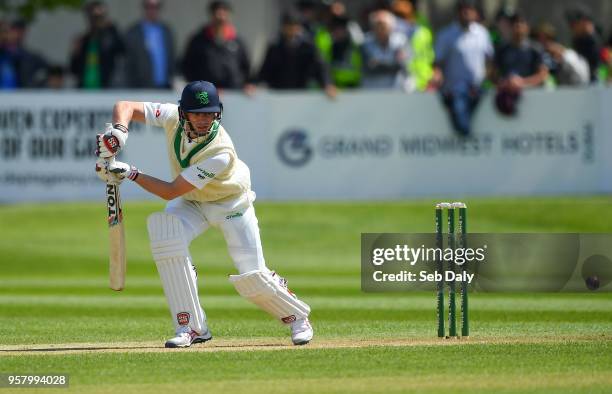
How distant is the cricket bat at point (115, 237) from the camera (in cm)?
977

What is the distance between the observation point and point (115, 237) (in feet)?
32.1

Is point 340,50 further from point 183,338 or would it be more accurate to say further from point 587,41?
point 183,338

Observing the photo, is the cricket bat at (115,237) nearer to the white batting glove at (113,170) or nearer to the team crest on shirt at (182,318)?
the white batting glove at (113,170)

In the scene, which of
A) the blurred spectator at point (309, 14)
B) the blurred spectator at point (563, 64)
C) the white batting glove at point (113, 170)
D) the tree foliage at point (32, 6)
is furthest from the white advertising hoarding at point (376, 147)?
the white batting glove at point (113, 170)

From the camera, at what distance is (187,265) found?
973 cm

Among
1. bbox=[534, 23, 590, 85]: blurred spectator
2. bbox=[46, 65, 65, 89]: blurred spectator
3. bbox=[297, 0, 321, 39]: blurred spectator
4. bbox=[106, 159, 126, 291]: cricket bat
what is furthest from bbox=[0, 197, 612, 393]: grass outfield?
bbox=[297, 0, 321, 39]: blurred spectator

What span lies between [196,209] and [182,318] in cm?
75

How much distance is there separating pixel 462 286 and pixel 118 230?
236 centimetres

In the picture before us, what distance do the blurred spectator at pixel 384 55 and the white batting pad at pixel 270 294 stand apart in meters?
9.43

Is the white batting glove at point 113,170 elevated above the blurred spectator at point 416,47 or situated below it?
below

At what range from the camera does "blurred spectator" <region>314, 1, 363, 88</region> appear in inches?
777

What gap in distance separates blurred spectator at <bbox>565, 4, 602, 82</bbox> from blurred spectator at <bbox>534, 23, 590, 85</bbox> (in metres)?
0.10

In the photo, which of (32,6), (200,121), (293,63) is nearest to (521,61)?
(293,63)

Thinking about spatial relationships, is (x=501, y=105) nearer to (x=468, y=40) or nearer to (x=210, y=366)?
(x=468, y=40)
